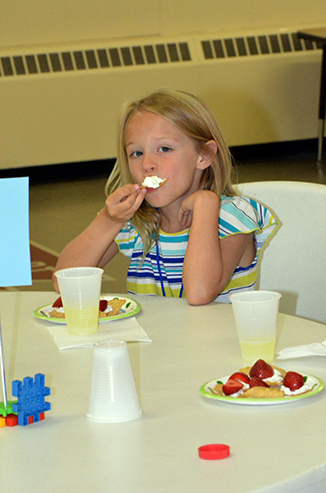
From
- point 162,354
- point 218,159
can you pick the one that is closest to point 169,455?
point 162,354

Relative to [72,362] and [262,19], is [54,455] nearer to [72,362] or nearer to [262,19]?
[72,362]

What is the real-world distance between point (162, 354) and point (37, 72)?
17.1 feet

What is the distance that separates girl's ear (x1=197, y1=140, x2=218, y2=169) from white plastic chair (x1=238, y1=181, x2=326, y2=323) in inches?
4.3

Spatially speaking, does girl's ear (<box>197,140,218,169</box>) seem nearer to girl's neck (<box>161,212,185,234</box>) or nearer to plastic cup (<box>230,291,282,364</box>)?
girl's neck (<box>161,212,185,234</box>)

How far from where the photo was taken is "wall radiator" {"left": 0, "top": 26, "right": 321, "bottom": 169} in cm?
601

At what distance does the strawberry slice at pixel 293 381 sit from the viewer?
98 centimetres

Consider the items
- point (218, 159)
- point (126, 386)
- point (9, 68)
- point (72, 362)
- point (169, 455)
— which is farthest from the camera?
point (9, 68)

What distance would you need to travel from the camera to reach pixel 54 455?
2.76 ft

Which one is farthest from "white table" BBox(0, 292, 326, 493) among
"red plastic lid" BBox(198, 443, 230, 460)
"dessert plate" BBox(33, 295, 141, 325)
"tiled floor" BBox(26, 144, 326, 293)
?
"tiled floor" BBox(26, 144, 326, 293)

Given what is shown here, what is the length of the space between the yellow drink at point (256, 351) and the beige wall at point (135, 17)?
534 cm

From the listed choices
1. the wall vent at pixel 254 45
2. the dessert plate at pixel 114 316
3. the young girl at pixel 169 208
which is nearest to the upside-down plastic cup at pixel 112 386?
the dessert plate at pixel 114 316

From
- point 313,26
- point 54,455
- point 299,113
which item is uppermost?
point 313,26

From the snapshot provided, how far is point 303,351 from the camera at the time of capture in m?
1.11

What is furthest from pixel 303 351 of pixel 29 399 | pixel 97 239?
pixel 97 239
